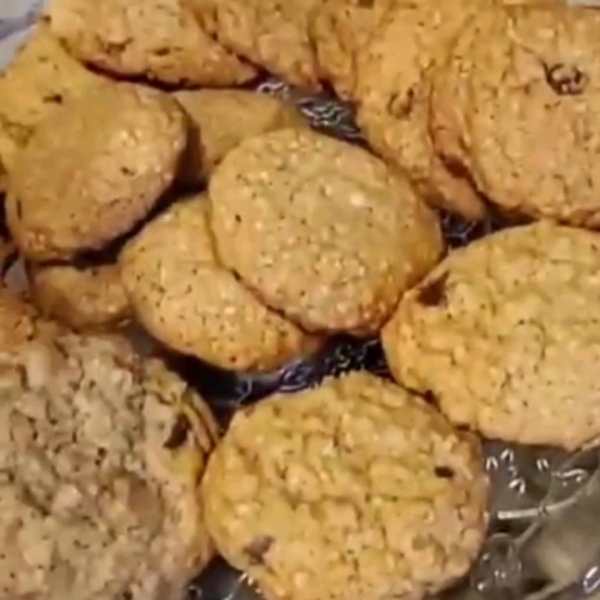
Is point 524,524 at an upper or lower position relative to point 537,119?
lower

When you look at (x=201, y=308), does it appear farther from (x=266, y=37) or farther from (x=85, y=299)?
(x=266, y=37)

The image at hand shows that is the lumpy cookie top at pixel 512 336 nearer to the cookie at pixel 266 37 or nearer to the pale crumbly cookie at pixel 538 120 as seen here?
the pale crumbly cookie at pixel 538 120

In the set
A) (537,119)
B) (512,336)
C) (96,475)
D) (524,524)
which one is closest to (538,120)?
(537,119)

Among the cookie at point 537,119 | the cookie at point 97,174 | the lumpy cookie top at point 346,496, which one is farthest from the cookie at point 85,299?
the cookie at point 537,119

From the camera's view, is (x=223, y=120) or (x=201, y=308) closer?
(x=201, y=308)

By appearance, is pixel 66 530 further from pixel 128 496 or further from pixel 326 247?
pixel 326 247

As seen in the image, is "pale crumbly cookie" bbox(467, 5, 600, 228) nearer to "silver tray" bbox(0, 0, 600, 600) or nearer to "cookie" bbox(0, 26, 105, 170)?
"silver tray" bbox(0, 0, 600, 600)
